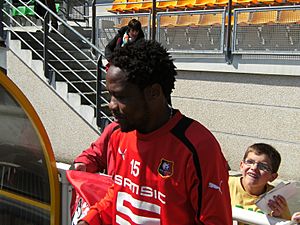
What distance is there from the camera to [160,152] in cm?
188

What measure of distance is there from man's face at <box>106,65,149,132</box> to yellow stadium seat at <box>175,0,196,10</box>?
9014mm

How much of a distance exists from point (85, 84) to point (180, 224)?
281 inches

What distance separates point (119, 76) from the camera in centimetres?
189

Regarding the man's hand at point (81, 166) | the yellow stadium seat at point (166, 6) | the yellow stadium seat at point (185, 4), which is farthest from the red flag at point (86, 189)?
the yellow stadium seat at point (166, 6)

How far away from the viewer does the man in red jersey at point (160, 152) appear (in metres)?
1.77

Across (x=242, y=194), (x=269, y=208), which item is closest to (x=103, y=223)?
(x=269, y=208)

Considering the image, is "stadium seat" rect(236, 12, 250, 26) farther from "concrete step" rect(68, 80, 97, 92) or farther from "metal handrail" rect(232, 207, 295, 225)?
"metal handrail" rect(232, 207, 295, 225)

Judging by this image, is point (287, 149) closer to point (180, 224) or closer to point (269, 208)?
point (269, 208)

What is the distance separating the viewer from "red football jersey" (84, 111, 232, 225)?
176cm

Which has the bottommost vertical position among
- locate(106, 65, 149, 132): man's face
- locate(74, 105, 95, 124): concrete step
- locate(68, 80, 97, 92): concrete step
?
locate(74, 105, 95, 124): concrete step

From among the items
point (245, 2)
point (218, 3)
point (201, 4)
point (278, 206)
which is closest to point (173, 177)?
point (278, 206)

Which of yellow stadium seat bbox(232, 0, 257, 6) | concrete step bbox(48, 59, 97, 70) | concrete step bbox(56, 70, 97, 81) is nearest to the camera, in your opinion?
concrete step bbox(56, 70, 97, 81)

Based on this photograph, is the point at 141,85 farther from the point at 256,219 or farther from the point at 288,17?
the point at 288,17

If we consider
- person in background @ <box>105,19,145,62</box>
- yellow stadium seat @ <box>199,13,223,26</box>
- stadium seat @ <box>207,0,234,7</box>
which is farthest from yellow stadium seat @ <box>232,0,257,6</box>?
person in background @ <box>105,19,145,62</box>
